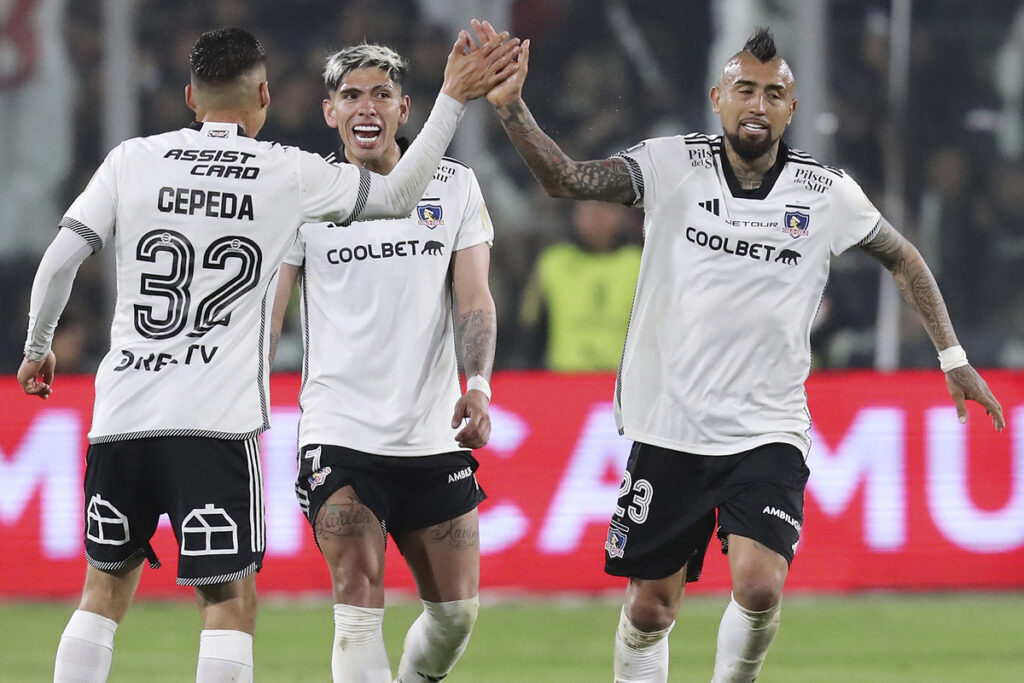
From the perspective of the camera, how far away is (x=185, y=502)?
4.74 metres

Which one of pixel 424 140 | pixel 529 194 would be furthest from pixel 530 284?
pixel 424 140

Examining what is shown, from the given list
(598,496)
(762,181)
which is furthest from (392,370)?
(598,496)

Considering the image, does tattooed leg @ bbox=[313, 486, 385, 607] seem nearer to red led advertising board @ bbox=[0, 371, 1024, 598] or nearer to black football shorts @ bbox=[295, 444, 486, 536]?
black football shorts @ bbox=[295, 444, 486, 536]

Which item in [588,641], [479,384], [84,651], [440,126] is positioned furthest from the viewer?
[588,641]

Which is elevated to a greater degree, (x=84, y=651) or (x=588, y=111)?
(x=588, y=111)

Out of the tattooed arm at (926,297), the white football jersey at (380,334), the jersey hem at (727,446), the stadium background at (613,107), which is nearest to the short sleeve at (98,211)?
the white football jersey at (380,334)

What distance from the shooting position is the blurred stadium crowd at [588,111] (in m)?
10.6

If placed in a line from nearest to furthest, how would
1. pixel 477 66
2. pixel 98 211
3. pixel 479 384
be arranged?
1. pixel 98 211
2. pixel 477 66
3. pixel 479 384

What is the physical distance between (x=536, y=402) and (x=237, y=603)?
447cm

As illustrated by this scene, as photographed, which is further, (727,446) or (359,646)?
(727,446)

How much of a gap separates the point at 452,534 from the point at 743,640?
40.4 inches

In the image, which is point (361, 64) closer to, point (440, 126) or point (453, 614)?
point (440, 126)

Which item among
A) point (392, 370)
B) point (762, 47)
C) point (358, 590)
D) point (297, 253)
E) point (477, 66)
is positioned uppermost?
point (762, 47)

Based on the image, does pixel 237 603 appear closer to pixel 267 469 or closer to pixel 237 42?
pixel 237 42
